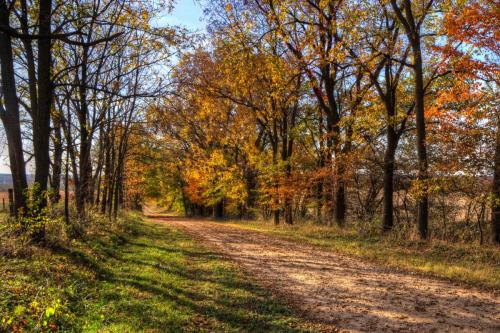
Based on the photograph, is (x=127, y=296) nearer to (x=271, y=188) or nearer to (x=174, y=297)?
(x=174, y=297)

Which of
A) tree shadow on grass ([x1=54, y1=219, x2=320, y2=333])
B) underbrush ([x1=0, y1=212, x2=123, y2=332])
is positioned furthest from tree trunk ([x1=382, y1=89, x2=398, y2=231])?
underbrush ([x1=0, y1=212, x2=123, y2=332])

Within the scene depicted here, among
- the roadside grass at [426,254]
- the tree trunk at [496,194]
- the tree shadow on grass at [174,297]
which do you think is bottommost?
the tree shadow on grass at [174,297]

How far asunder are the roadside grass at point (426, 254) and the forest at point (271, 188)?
0.07m

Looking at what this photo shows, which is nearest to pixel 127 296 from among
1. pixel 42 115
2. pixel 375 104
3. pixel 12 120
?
pixel 12 120

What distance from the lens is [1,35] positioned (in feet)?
Answer: 29.0

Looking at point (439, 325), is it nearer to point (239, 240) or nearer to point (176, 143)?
point (239, 240)

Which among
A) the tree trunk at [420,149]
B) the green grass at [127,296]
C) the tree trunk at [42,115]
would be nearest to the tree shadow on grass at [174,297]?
the green grass at [127,296]

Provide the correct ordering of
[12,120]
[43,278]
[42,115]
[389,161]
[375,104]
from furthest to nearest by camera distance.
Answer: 1. [375,104]
2. [389,161]
3. [42,115]
4. [12,120]
5. [43,278]

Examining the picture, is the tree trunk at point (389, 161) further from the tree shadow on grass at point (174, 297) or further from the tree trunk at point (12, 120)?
the tree trunk at point (12, 120)

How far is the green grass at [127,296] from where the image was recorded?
559cm

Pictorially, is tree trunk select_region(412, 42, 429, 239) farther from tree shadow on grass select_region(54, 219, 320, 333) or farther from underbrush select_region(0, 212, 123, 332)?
underbrush select_region(0, 212, 123, 332)


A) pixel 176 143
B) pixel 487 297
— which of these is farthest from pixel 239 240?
pixel 176 143

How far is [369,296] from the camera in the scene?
24.4 feet

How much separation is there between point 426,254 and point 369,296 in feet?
→ 17.9
